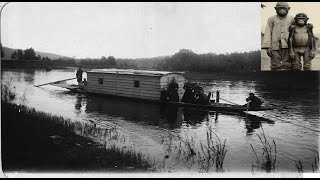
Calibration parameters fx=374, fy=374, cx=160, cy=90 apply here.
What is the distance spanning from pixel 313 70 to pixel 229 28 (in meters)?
1.31

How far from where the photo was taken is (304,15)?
5035mm

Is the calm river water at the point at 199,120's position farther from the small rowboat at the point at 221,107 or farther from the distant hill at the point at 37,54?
the distant hill at the point at 37,54

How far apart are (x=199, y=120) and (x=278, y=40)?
158 cm

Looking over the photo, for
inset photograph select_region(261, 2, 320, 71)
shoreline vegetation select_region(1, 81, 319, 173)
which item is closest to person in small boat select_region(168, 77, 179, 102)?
shoreline vegetation select_region(1, 81, 319, 173)

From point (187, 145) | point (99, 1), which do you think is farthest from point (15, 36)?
point (187, 145)

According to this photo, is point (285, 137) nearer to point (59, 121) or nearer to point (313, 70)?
point (313, 70)

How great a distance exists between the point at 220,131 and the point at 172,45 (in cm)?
136

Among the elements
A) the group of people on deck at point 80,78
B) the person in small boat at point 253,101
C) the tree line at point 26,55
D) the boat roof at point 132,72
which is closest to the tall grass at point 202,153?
the person in small boat at point 253,101

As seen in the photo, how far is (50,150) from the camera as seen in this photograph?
16.6 ft

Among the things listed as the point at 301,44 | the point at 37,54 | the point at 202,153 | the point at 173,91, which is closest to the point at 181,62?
the point at 173,91

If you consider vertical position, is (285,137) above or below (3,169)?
above

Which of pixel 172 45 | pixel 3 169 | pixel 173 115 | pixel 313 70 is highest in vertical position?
pixel 172 45

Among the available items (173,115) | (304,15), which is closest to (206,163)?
(173,115)

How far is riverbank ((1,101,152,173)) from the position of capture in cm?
498
